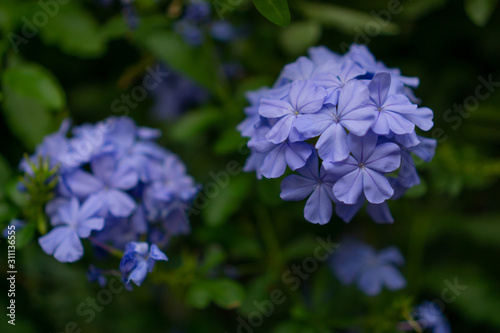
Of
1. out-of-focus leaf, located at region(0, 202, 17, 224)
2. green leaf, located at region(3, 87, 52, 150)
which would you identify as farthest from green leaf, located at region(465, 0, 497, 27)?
out-of-focus leaf, located at region(0, 202, 17, 224)

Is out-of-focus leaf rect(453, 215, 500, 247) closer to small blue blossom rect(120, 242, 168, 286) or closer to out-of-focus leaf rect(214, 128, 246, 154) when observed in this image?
out-of-focus leaf rect(214, 128, 246, 154)

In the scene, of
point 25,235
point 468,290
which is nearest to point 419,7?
point 468,290

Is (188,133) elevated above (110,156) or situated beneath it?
situated beneath

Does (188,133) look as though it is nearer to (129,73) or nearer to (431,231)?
(129,73)

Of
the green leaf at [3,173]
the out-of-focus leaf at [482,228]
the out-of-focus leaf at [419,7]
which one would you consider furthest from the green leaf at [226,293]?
the out-of-focus leaf at [419,7]

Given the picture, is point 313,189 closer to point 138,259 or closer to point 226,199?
point 138,259

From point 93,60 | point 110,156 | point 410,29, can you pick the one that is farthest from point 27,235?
point 410,29

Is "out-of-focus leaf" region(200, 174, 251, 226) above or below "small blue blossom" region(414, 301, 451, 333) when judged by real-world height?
above
